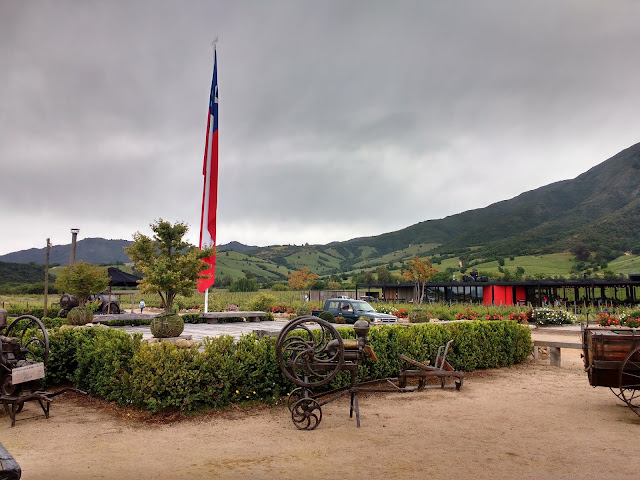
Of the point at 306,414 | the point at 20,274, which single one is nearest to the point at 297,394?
the point at 306,414

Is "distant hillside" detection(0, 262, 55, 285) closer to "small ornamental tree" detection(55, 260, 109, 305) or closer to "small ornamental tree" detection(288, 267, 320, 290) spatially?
"small ornamental tree" detection(288, 267, 320, 290)

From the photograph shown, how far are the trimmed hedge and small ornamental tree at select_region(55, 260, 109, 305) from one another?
30.5 ft

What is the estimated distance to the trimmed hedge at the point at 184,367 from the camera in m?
6.88

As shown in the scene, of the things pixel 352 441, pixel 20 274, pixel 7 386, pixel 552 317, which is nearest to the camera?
pixel 352 441

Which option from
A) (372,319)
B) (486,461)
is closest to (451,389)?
(486,461)

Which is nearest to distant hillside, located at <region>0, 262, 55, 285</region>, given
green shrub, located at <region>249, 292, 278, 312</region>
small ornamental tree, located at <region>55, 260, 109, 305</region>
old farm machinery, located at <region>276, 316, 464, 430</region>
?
green shrub, located at <region>249, 292, 278, 312</region>

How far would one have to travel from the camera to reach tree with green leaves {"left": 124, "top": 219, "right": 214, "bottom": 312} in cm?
1129

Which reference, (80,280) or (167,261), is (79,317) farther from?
(167,261)

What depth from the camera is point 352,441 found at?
18.9ft

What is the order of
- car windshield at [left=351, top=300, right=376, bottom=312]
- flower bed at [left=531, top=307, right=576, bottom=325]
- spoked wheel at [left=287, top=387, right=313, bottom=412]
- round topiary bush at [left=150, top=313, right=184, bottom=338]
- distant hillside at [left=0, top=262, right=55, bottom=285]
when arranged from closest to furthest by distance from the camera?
spoked wheel at [left=287, top=387, right=313, bottom=412], round topiary bush at [left=150, top=313, right=184, bottom=338], car windshield at [left=351, top=300, right=376, bottom=312], flower bed at [left=531, top=307, right=576, bottom=325], distant hillside at [left=0, top=262, right=55, bottom=285]

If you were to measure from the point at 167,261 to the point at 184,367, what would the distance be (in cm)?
526

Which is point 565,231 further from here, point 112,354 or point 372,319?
point 112,354

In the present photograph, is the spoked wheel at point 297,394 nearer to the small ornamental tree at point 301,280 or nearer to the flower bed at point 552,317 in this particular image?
the flower bed at point 552,317

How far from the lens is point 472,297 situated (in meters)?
38.9
